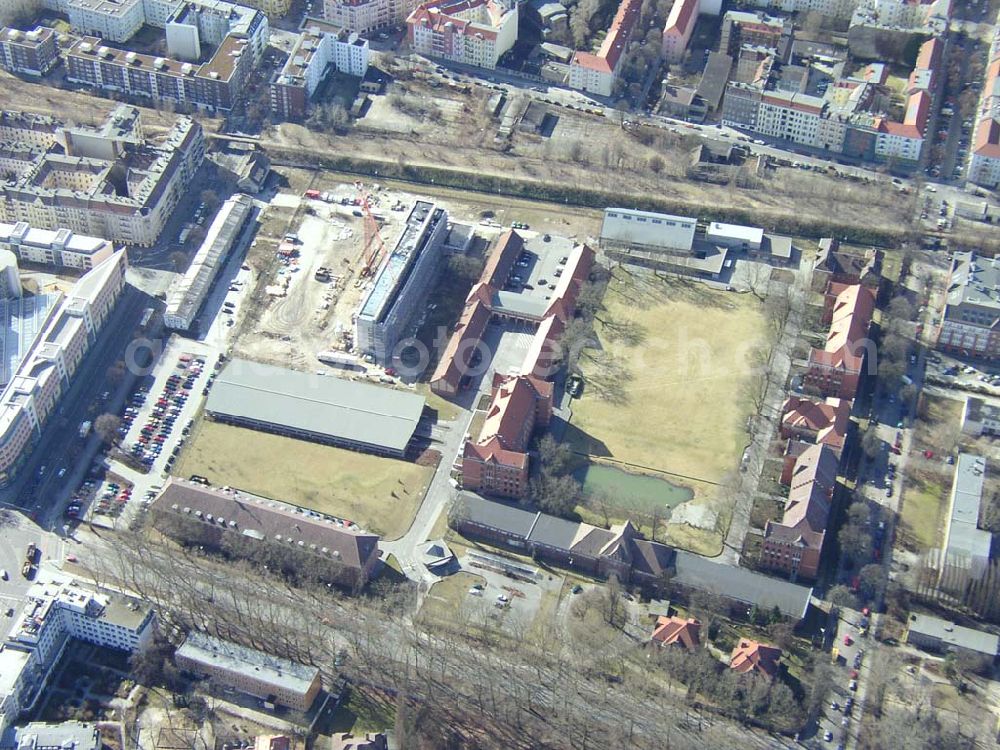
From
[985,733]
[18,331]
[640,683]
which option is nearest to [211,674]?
[640,683]

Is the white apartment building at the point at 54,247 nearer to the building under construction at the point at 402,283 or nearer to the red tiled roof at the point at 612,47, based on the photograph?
the building under construction at the point at 402,283

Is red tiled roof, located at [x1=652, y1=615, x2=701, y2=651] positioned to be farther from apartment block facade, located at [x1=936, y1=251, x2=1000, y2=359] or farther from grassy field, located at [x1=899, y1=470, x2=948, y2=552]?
apartment block facade, located at [x1=936, y1=251, x2=1000, y2=359]

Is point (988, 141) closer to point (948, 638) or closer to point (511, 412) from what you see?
point (948, 638)

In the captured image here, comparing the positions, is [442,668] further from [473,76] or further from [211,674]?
[473,76]

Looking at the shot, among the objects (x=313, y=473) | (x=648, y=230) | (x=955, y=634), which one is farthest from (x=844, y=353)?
(x=313, y=473)

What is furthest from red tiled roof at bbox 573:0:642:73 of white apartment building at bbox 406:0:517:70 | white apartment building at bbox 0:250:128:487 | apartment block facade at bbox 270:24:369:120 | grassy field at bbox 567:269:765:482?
white apartment building at bbox 0:250:128:487

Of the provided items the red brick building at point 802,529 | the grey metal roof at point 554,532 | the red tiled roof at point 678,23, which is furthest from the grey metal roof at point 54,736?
the red tiled roof at point 678,23
